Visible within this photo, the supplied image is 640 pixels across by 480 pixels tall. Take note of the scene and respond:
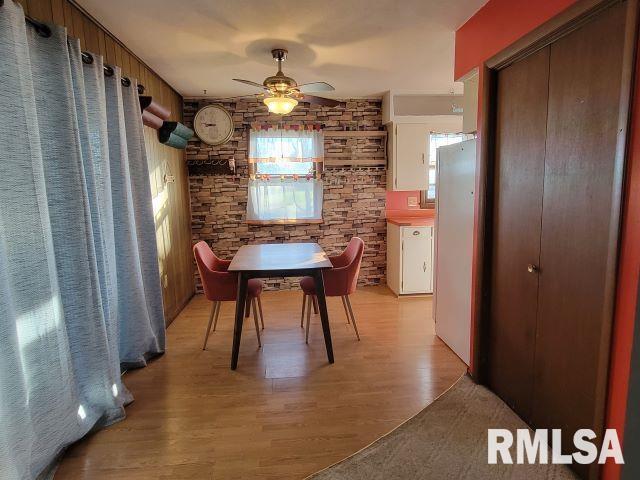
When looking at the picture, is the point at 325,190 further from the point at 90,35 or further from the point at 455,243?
the point at 90,35

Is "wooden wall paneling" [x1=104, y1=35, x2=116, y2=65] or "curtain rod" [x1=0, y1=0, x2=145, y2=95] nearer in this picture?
"curtain rod" [x1=0, y1=0, x2=145, y2=95]

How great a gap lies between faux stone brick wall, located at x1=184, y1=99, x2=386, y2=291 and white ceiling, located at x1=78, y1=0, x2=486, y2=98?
772mm

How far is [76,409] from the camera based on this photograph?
74.5 inches

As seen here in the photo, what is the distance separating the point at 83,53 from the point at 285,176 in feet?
8.74

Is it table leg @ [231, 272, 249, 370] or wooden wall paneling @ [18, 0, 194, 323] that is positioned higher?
wooden wall paneling @ [18, 0, 194, 323]

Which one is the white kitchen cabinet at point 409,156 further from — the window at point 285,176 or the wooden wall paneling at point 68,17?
the wooden wall paneling at point 68,17

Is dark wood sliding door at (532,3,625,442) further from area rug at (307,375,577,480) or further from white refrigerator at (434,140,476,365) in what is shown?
white refrigerator at (434,140,476,365)

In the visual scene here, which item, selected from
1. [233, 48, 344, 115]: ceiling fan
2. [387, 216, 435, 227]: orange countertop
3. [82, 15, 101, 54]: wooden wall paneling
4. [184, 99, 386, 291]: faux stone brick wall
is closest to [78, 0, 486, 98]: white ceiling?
[82, 15, 101, 54]: wooden wall paneling

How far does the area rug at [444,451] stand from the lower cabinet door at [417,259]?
2.10 meters

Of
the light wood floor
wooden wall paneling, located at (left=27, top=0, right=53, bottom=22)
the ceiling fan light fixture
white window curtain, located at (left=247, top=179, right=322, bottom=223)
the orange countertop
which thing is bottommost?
the light wood floor

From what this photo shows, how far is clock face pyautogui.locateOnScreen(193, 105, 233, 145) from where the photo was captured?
14.5ft

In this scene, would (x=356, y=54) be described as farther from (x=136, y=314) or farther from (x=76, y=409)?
(x=76, y=409)

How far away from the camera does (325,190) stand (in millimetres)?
4711

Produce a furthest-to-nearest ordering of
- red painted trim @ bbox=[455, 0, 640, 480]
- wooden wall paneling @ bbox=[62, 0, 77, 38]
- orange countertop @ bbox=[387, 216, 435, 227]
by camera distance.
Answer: orange countertop @ bbox=[387, 216, 435, 227] → wooden wall paneling @ bbox=[62, 0, 77, 38] → red painted trim @ bbox=[455, 0, 640, 480]
